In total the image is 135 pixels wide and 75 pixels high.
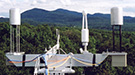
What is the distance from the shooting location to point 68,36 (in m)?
51.4

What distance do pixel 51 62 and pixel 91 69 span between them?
29869 millimetres

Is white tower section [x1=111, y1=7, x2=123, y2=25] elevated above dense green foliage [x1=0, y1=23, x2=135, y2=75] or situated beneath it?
elevated above

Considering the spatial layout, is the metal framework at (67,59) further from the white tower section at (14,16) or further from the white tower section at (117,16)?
the white tower section at (117,16)

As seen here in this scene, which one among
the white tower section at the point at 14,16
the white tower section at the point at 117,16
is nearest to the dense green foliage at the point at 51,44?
the white tower section at the point at 14,16

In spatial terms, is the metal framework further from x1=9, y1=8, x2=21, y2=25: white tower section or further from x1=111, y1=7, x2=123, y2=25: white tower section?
x1=111, y1=7, x2=123, y2=25: white tower section

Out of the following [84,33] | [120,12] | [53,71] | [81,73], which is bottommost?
[81,73]

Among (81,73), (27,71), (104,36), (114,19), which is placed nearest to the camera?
(114,19)

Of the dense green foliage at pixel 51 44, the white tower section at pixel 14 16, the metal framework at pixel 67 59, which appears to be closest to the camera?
the metal framework at pixel 67 59

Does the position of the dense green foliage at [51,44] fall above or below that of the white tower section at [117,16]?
below

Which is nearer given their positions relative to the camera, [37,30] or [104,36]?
[37,30]

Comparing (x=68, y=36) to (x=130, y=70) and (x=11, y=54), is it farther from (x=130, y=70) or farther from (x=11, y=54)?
(x=11, y=54)

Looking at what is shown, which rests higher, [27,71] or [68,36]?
[68,36]

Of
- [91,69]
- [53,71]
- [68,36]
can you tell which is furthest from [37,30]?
[53,71]

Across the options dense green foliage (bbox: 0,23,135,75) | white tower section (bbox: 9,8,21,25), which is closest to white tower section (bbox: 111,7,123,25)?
white tower section (bbox: 9,8,21,25)
